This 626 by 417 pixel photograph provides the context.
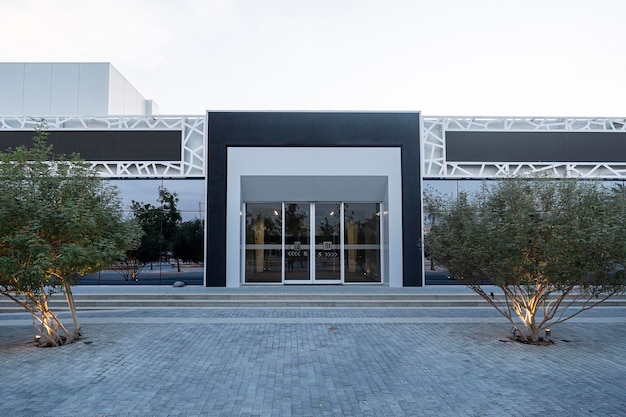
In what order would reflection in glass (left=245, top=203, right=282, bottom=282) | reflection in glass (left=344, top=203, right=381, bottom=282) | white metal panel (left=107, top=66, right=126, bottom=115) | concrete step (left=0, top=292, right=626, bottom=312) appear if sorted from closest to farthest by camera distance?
concrete step (left=0, top=292, right=626, bottom=312), reflection in glass (left=245, top=203, right=282, bottom=282), reflection in glass (left=344, top=203, right=381, bottom=282), white metal panel (left=107, top=66, right=126, bottom=115)

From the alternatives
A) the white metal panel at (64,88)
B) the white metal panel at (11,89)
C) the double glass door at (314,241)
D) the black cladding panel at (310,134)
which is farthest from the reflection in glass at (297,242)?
the white metal panel at (11,89)

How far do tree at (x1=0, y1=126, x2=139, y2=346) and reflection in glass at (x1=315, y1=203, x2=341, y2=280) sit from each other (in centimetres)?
933

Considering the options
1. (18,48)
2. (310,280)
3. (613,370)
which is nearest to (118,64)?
(18,48)

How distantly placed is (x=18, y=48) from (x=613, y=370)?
3237cm

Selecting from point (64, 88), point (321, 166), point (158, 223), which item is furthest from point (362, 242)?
point (64, 88)

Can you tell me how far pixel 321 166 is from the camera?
1653 centimetres

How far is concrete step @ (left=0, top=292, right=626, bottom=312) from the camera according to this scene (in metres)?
13.1

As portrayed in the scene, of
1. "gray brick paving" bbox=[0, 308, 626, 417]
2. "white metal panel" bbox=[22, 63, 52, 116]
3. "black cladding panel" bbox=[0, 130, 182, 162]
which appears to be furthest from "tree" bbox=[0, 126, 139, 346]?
"white metal panel" bbox=[22, 63, 52, 116]

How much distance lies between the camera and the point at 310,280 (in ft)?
56.2

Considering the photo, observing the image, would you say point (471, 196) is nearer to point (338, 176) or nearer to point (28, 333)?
point (338, 176)

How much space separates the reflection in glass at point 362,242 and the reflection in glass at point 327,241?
1.29 feet

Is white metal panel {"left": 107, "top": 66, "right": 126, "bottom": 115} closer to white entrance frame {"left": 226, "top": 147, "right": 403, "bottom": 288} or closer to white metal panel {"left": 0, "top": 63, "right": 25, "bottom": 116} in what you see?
white metal panel {"left": 0, "top": 63, "right": 25, "bottom": 116}

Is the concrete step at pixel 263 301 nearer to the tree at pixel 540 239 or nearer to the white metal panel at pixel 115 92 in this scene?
the tree at pixel 540 239

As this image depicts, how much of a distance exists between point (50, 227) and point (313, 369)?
228 inches
